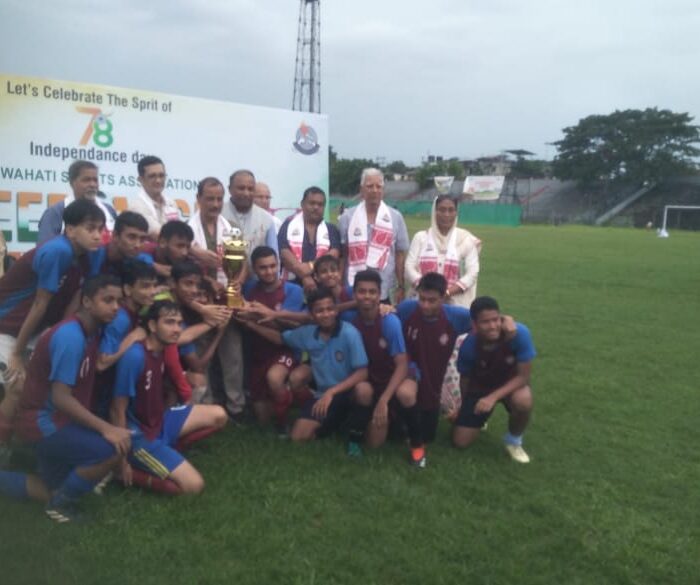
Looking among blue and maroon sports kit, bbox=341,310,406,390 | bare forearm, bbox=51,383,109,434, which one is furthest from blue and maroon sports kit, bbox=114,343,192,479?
blue and maroon sports kit, bbox=341,310,406,390

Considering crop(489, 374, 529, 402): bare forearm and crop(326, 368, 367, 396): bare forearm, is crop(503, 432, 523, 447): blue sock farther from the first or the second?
crop(326, 368, 367, 396): bare forearm

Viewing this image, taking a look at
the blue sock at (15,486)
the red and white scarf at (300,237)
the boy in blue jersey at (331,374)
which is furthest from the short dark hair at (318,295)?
the blue sock at (15,486)

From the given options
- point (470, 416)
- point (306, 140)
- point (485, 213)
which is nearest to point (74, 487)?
point (470, 416)

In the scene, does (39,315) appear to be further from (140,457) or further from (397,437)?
(397,437)

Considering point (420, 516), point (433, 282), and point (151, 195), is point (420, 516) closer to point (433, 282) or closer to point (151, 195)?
point (433, 282)

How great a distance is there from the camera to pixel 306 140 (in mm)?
8352

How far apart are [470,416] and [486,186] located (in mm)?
59785

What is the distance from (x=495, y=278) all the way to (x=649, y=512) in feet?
37.6

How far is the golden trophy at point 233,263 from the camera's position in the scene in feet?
16.0

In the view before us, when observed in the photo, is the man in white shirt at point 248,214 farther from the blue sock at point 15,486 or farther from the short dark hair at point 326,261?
the blue sock at point 15,486

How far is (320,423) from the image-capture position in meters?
5.01

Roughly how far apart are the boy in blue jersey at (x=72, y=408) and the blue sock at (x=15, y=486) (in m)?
0.21

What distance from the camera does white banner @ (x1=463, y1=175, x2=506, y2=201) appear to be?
6238cm

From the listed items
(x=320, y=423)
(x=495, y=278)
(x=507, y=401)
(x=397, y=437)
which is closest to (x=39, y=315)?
(x=320, y=423)
